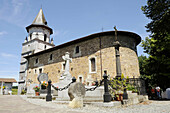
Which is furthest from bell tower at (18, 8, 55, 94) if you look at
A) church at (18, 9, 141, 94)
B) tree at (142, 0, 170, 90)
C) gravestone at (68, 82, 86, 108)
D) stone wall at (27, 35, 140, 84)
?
gravestone at (68, 82, 86, 108)

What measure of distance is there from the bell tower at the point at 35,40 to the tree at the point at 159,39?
74.5 feet

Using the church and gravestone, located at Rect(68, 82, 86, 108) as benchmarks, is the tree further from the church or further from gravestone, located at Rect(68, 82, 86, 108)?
gravestone, located at Rect(68, 82, 86, 108)

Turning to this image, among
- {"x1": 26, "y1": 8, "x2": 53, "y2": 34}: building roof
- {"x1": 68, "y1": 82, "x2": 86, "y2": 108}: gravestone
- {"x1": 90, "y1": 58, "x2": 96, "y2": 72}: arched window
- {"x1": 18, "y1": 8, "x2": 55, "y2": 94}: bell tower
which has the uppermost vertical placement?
{"x1": 26, "y1": 8, "x2": 53, "y2": 34}: building roof

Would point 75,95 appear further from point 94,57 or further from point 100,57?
point 94,57

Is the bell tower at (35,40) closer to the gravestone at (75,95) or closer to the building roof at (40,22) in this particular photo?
the building roof at (40,22)

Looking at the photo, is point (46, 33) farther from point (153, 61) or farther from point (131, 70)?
point (153, 61)

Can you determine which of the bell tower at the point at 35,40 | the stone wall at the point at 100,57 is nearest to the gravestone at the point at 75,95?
the stone wall at the point at 100,57

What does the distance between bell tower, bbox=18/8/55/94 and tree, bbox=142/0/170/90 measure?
74.5 ft

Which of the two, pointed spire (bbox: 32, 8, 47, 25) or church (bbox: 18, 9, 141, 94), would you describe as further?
pointed spire (bbox: 32, 8, 47, 25)

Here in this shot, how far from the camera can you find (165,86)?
13.6 m

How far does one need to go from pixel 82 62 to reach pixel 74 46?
3.15 m

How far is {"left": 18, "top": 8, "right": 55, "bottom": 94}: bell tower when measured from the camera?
28.6 m

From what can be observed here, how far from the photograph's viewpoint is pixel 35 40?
28.5m

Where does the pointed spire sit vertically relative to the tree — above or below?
above
